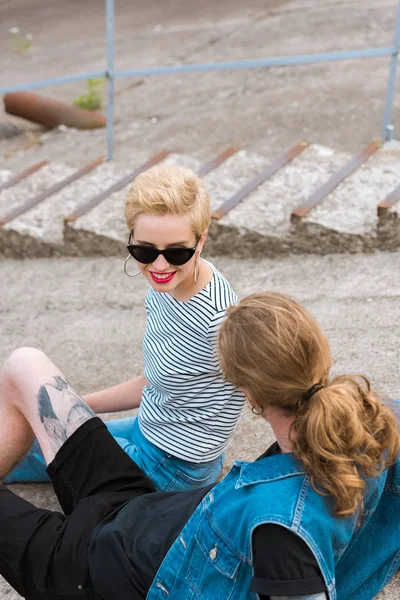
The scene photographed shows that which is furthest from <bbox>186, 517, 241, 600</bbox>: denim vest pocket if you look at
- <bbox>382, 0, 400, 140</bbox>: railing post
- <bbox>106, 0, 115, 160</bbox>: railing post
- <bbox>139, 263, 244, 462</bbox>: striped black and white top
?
<bbox>106, 0, 115, 160</bbox>: railing post

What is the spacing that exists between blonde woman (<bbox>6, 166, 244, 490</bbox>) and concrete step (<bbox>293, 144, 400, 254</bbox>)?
5.39 feet

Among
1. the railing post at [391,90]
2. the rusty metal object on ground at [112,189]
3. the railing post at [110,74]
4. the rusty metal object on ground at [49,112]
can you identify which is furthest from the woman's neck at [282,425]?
the rusty metal object on ground at [49,112]

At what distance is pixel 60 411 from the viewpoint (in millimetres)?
2273

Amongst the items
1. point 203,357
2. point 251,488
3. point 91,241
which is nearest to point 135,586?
point 251,488

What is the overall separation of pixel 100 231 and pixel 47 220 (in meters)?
0.44

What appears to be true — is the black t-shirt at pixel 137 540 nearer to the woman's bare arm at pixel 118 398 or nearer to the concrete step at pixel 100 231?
the woman's bare arm at pixel 118 398

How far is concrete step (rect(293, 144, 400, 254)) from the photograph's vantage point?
12.7 ft

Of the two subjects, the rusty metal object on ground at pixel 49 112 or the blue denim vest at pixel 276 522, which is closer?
the blue denim vest at pixel 276 522

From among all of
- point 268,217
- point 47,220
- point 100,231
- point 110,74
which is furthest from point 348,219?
point 110,74

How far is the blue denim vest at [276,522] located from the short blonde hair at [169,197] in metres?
0.76

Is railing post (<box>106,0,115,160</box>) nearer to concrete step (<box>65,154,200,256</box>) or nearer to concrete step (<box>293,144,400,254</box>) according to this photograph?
concrete step (<box>65,154,200,256</box>)

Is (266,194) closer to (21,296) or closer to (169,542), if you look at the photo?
(21,296)

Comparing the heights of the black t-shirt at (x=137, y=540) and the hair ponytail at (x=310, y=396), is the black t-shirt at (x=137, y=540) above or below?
below

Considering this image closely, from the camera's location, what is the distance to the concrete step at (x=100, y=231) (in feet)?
14.0
